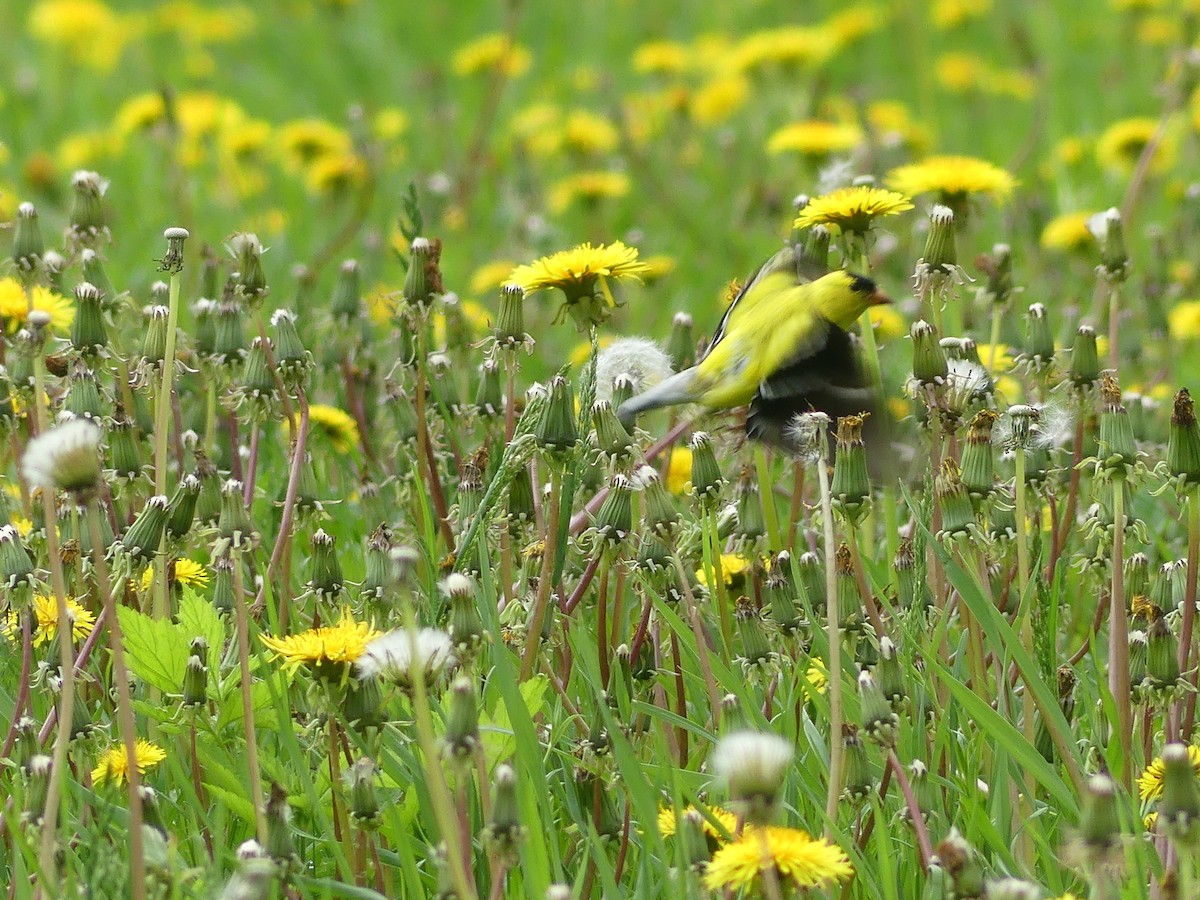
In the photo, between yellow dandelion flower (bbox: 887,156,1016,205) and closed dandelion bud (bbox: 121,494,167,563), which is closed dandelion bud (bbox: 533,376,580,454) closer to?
closed dandelion bud (bbox: 121,494,167,563)

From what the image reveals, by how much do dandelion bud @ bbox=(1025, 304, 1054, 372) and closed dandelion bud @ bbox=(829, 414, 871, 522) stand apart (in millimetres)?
590

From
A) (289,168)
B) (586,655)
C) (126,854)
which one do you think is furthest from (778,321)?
(289,168)

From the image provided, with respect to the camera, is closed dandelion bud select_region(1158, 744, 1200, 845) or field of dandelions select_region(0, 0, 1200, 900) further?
field of dandelions select_region(0, 0, 1200, 900)

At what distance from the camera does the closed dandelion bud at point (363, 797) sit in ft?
5.78

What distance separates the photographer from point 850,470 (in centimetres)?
198

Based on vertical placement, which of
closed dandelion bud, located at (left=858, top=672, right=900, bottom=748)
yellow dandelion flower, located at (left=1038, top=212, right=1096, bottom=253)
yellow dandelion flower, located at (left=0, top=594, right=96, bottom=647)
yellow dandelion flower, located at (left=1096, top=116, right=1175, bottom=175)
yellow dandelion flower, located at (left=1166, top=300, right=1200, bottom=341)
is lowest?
closed dandelion bud, located at (left=858, top=672, right=900, bottom=748)

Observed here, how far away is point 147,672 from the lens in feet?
6.73

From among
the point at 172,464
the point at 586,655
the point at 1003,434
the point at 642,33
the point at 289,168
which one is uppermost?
the point at 642,33

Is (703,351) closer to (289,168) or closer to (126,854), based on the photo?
(126,854)

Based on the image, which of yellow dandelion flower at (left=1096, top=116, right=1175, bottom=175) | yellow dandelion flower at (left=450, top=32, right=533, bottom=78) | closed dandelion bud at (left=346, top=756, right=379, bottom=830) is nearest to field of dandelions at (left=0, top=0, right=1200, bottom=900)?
closed dandelion bud at (left=346, top=756, right=379, bottom=830)

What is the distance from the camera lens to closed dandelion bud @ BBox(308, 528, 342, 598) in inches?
84.7

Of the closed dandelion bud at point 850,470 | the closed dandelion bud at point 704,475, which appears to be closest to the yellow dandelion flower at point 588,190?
the closed dandelion bud at point 704,475

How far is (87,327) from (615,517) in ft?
2.75

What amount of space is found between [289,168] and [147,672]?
4084 mm
